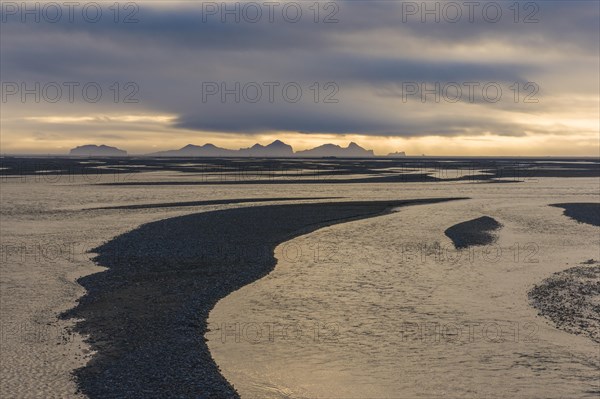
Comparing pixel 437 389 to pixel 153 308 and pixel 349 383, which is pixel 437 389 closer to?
pixel 349 383

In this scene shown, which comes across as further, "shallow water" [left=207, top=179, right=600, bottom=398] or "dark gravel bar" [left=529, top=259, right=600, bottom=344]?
"dark gravel bar" [left=529, top=259, right=600, bottom=344]

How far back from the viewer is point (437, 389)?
13.9 m

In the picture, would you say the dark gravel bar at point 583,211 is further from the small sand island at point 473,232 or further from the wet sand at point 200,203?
the wet sand at point 200,203

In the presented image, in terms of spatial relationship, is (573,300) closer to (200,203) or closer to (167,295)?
(167,295)

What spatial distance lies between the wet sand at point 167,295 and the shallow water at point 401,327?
0.90 m

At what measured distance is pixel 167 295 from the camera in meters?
21.5

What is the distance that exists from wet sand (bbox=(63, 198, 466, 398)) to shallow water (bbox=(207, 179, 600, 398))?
0.90 m

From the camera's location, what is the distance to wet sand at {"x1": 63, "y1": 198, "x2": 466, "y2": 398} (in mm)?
13836

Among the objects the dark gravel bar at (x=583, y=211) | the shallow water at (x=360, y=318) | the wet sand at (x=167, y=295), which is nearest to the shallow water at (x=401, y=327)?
the shallow water at (x=360, y=318)

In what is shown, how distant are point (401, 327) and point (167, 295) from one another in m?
8.59

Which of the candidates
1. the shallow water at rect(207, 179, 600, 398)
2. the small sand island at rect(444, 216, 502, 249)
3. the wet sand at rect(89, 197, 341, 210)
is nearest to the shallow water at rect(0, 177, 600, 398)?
the shallow water at rect(207, 179, 600, 398)

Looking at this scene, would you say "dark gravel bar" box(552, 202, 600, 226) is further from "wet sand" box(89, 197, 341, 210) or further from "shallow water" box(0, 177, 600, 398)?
"wet sand" box(89, 197, 341, 210)

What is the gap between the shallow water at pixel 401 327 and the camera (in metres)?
14.2

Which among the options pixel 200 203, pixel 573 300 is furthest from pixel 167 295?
pixel 200 203
